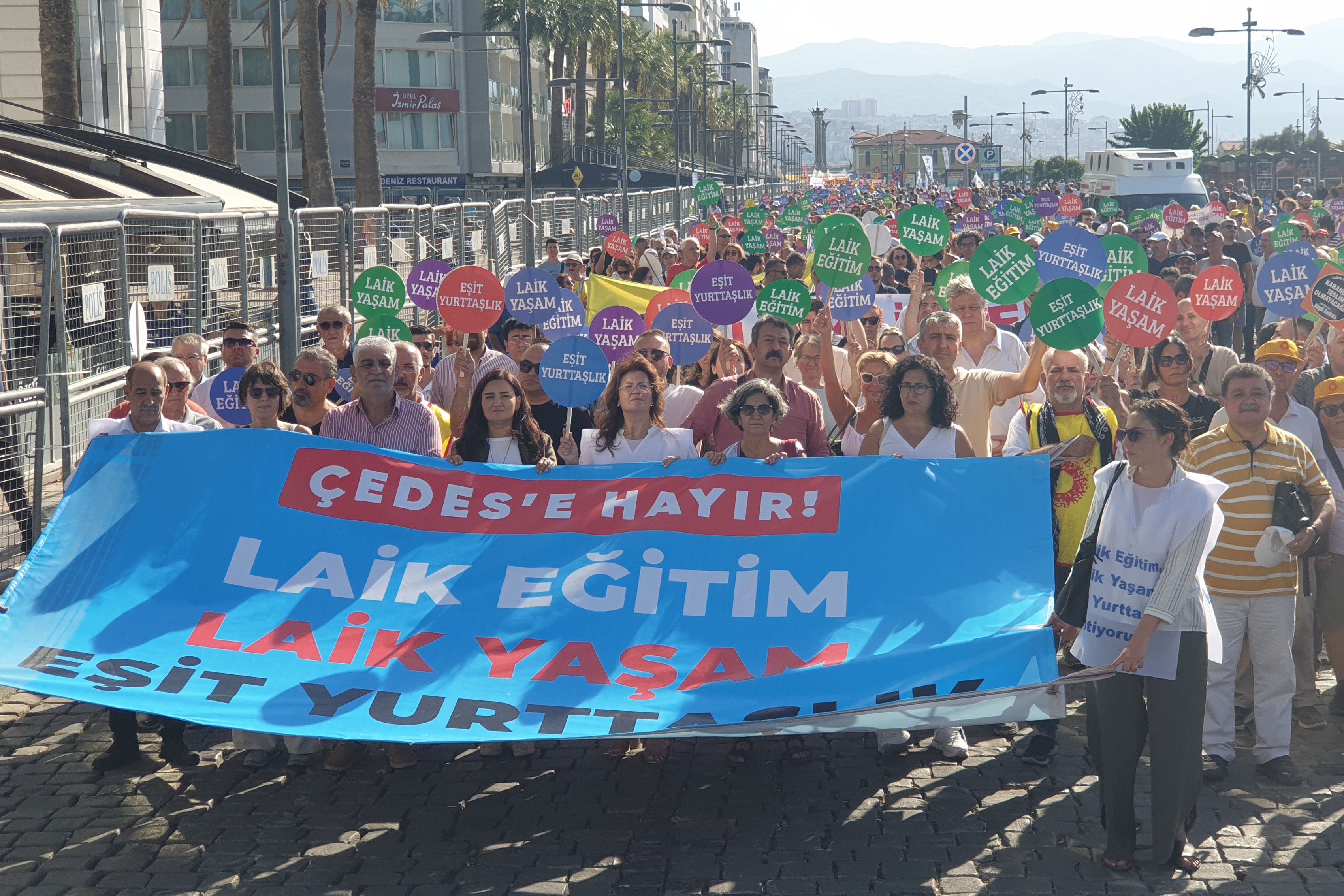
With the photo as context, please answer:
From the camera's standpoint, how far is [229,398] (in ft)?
26.5

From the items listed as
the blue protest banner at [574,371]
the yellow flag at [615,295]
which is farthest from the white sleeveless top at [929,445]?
the yellow flag at [615,295]

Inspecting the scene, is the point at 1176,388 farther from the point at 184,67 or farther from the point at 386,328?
the point at 184,67

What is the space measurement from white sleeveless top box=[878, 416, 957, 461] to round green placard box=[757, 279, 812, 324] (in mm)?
3197

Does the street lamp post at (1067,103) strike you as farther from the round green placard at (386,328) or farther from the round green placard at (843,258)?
the round green placard at (386,328)

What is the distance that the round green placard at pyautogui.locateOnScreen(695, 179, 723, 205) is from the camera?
95.2ft

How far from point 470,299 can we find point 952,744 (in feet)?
15.5

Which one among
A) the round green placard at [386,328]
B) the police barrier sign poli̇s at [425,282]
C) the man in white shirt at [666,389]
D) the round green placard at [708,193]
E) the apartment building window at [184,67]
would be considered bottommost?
the man in white shirt at [666,389]

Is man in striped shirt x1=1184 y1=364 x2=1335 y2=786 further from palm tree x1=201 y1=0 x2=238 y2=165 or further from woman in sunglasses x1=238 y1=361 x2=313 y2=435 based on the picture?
palm tree x1=201 y1=0 x2=238 y2=165

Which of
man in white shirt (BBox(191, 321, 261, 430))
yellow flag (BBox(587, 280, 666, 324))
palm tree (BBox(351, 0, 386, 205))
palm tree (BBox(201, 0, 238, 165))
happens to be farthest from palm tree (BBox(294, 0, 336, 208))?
man in white shirt (BBox(191, 321, 261, 430))

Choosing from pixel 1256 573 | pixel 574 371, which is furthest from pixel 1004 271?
pixel 1256 573

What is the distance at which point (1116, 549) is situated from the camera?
533 cm

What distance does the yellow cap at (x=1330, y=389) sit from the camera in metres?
6.99

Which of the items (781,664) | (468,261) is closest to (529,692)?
(781,664)

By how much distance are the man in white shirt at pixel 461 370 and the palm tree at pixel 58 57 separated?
14.7 m
